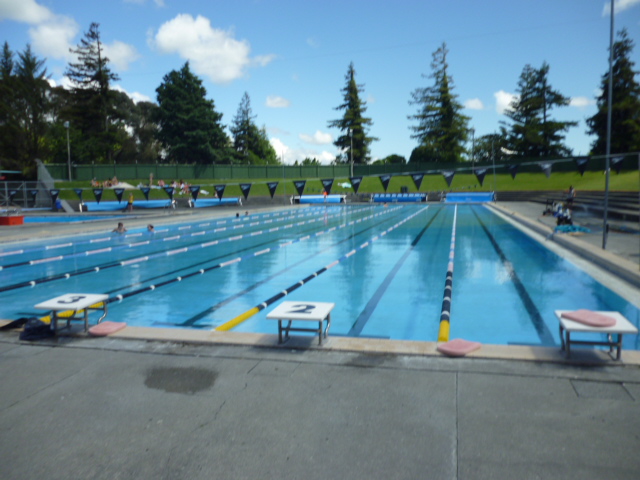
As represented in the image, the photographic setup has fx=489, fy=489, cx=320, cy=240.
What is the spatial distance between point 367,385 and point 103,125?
196 feet

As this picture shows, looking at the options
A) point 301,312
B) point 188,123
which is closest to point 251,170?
point 188,123

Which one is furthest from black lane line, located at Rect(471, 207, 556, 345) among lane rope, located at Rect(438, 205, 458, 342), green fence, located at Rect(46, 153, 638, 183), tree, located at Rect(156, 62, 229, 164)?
tree, located at Rect(156, 62, 229, 164)

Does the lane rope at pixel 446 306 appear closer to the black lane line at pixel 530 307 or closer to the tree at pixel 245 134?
the black lane line at pixel 530 307

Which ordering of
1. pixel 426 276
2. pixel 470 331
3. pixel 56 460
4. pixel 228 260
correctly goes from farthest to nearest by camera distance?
pixel 228 260
pixel 426 276
pixel 470 331
pixel 56 460

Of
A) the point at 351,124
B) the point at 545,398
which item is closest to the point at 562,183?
the point at 351,124

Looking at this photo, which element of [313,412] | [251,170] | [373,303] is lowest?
[373,303]

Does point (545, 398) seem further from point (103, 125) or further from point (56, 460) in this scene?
point (103, 125)

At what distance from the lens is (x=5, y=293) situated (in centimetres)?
890

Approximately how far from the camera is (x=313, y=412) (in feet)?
11.3

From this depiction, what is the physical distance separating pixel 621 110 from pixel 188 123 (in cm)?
4478

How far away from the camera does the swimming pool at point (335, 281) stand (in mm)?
6961

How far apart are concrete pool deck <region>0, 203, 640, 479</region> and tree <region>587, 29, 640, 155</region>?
50940 mm

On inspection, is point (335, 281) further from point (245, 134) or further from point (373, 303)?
point (245, 134)

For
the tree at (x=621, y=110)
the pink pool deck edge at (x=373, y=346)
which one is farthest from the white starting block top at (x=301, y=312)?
the tree at (x=621, y=110)
